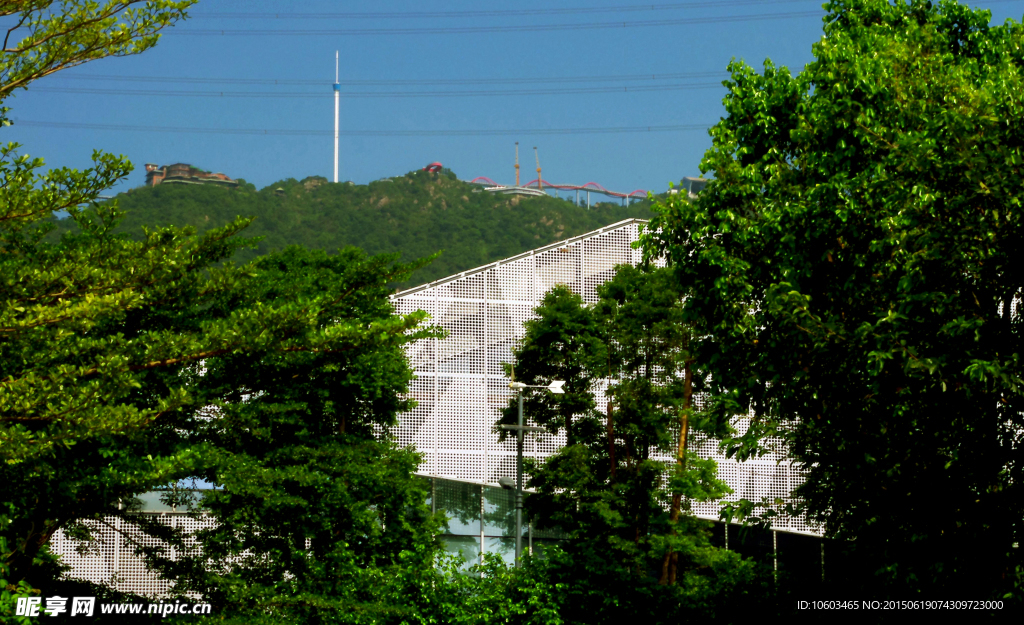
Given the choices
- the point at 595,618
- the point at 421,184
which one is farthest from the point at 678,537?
the point at 421,184

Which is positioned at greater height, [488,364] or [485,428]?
[488,364]

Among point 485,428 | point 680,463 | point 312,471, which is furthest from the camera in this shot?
point 485,428

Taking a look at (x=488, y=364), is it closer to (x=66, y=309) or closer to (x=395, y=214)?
(x=66, y=309)

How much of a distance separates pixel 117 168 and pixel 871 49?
1031cm

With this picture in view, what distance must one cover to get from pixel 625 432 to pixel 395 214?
89.3 metres

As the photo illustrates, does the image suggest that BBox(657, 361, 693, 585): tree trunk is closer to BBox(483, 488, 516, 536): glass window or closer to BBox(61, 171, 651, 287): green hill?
BBox(483, 488, 516, 536): glass window

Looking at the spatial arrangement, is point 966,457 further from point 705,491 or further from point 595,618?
point 705,491

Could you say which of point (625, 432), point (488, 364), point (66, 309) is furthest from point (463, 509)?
point (66, 309)

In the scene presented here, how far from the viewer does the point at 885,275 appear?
10.6 m

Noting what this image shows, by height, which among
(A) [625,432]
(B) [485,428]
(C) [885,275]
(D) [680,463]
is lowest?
(D) [680,463]

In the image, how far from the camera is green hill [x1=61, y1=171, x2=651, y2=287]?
Result: 298 feet

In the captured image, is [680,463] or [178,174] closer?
[680,463]

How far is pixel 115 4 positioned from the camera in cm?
1307

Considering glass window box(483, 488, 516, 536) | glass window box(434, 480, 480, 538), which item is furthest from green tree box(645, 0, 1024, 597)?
glass window box(434, 480, 480, 538)
